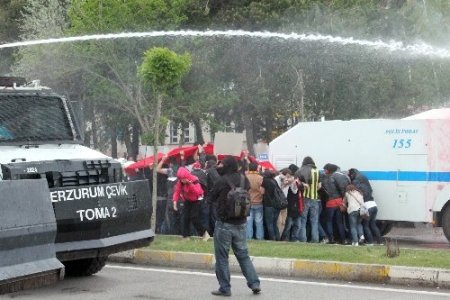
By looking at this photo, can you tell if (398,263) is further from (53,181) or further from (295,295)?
(53,181)

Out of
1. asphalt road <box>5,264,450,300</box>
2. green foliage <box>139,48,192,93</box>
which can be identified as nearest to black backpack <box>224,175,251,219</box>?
asphalt road <box>5,264,450,300</box>

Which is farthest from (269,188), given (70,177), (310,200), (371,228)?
(70,177)

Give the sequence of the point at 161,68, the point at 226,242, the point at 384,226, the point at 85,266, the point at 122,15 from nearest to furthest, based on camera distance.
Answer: the point at 226,242
the point at 85,266
the point at 161,68
the point at 384,226
the point at 122,15

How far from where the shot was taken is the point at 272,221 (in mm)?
17188

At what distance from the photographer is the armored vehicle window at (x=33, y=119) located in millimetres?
12141

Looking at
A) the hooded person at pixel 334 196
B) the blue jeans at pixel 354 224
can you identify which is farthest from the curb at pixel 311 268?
the hooded person at pixel 334 196

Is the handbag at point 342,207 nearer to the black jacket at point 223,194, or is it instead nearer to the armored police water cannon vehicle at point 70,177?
the armored police water cannon vehicle at point 70,177

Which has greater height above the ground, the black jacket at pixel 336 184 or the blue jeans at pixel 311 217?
the black jacket at pixel 336 184

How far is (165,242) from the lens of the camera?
15.7 m

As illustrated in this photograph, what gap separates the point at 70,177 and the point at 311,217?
23.0 feet

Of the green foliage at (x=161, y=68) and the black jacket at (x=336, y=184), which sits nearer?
the green foliage at (x=161, y=68)

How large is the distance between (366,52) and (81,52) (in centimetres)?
1193

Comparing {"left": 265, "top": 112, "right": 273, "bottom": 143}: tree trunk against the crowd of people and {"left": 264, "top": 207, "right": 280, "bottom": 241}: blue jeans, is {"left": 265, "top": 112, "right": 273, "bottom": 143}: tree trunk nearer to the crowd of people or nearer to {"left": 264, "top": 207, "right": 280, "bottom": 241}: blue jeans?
the crowd of people

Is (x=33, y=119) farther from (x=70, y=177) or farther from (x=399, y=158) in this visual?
(x=399, y=158)
